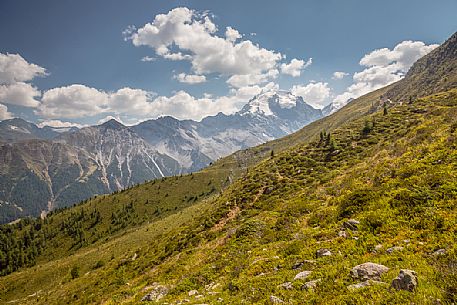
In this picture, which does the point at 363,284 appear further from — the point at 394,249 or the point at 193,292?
the point at 193,292

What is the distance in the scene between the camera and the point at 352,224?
Answer: 594 inches

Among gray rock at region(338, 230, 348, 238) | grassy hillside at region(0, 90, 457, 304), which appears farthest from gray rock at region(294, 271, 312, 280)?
gray rock at region(338, 230, 348, 238)

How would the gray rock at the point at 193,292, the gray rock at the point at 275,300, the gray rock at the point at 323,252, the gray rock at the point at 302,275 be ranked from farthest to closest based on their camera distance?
the gray rock at the point at 193,292 < the gray rock at the point at 323,252 < the gray rock at the point at 302,275 < the gray rock at the point at 275,300

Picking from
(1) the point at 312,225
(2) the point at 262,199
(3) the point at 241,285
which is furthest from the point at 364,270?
(2) the point at 262,199

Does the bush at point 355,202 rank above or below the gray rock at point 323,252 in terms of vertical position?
above

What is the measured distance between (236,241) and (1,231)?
224458 millimetres

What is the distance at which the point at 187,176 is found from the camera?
19238 cm

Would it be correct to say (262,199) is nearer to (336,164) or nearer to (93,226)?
(336,164)

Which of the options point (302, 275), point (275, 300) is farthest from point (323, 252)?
point (275, 300)

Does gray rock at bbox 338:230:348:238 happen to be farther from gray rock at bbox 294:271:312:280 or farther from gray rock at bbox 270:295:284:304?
gray rock at bbox 270:295:284:304

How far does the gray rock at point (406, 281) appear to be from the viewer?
7.73 meters

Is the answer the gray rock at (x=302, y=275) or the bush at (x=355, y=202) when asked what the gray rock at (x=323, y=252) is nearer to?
the gray rock at (x=302, y=275)

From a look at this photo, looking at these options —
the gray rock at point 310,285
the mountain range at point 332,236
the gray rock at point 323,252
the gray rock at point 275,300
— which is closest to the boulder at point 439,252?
the mountain range at point 332,236

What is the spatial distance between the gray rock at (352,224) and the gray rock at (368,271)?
16.2 ft
